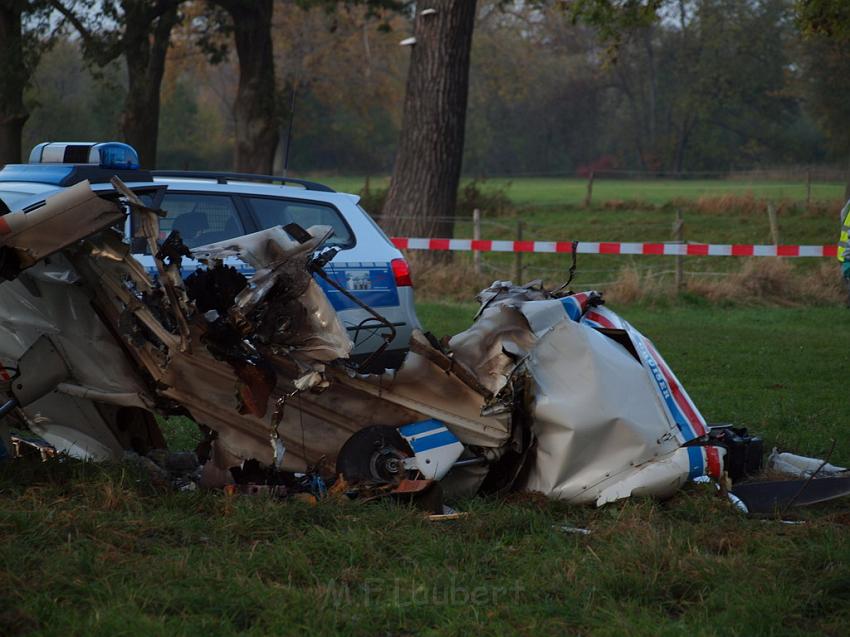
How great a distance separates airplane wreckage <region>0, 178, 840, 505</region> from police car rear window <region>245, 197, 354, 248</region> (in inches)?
110

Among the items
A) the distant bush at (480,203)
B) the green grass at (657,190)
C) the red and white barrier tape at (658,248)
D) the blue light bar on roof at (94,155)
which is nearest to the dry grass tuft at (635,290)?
the red and white barrier tape at (658,248)

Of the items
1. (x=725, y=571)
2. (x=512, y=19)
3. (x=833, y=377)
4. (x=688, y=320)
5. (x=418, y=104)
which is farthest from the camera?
(x=512, y=19)

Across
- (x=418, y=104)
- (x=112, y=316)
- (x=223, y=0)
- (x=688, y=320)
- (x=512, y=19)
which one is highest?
(x=512, y=19)

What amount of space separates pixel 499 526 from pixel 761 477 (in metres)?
1.98

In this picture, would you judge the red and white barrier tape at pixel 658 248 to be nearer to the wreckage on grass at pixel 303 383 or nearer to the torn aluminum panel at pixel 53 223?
the wreckage on grass at pixel 303 383

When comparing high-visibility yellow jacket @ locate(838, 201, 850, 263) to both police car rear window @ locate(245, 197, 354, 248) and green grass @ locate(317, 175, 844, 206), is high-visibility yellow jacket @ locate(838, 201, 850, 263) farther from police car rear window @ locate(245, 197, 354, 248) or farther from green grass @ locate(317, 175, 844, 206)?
green grass @ locate(317, 175, 844, 206)

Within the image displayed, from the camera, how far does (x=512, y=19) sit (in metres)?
68.8

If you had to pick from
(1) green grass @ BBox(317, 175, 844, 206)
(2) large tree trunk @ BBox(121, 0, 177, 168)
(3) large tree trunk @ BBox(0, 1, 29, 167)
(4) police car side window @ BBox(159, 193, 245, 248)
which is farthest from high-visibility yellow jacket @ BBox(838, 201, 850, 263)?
(1) green grass @ BBox(317, 175, 844, 206)

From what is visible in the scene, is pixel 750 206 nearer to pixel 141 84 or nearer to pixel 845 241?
pixel 141 84

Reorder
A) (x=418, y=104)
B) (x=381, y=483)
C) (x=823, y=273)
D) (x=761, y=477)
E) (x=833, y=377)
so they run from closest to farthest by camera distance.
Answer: (x=381, y=483)
(x=761, y=477)
(x=833, y=377)
(x=823, y=273)
(x=418, y=104)

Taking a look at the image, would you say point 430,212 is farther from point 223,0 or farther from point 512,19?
point 512,19

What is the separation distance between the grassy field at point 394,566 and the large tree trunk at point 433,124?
45.4 ft

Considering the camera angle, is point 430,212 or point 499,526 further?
point 430,212

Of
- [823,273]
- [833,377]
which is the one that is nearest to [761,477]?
[833,377]
